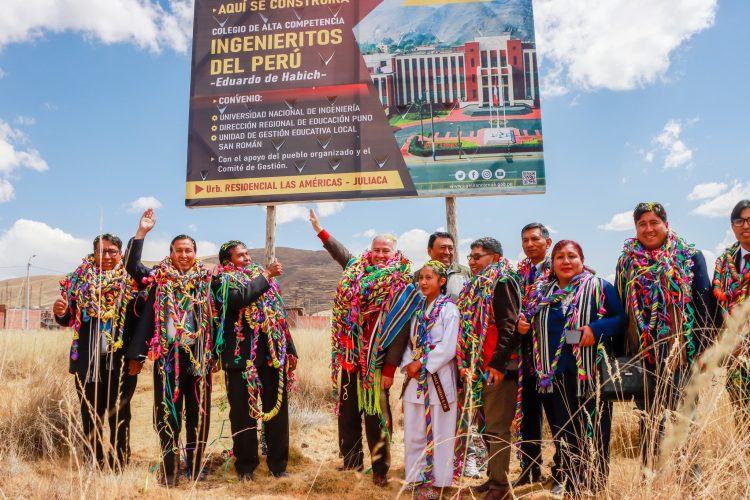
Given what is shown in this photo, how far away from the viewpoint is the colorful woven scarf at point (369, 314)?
12.6ft

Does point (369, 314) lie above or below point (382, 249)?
below

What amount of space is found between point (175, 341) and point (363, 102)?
15.7 feet

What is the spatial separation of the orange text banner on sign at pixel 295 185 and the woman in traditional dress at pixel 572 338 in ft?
14.0

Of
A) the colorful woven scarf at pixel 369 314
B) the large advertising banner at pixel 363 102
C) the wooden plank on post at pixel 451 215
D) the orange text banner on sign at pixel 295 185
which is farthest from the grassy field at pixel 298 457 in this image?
the large advertising banner at pixel 363 102

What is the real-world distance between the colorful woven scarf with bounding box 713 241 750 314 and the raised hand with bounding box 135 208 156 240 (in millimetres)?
3786

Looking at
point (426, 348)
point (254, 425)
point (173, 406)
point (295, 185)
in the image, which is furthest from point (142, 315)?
point (295, 185)

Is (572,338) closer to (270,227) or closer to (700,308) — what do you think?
(700,308)

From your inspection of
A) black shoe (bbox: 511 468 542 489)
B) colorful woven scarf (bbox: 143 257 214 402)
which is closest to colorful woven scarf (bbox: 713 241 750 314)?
black shoe (bbox: 511 468 542 489)

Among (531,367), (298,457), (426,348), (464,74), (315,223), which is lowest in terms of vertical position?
(298,457)

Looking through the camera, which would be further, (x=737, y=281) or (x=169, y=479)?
(x=169, y=479)

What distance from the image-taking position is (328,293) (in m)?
60.4

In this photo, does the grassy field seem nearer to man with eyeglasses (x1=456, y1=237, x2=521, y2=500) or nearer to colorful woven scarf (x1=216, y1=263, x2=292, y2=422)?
man with eyeglasses (x1=456, y1=237, x2=521, y2=500)

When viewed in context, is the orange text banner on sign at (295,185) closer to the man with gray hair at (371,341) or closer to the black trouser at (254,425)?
the man with gray hair at (371,341)

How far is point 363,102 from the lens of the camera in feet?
25.4
